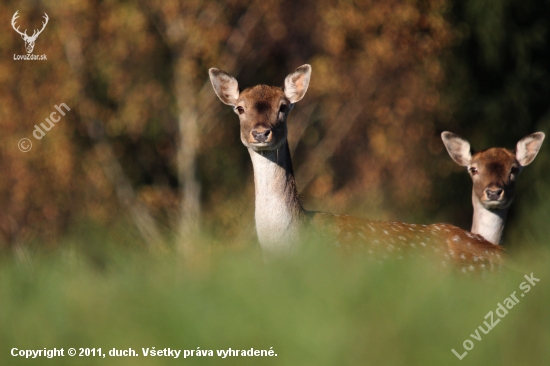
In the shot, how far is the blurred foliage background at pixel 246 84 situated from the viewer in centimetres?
1578

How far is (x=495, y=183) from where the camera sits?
25.3 feet

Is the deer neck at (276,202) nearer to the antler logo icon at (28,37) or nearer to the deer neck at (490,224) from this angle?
the deer neck at (490,224)

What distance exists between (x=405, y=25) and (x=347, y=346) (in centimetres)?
1516

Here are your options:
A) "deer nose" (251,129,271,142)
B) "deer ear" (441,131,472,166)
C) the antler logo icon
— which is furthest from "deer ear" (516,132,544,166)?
the antler logo icon

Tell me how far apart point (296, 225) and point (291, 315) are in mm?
3161

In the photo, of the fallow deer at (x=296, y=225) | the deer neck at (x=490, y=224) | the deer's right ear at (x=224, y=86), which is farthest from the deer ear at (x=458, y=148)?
the deer's right ear at (x=224, y=86)

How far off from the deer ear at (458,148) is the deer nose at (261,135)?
2522 millimetres

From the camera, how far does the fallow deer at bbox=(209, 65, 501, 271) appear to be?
6.11 metres

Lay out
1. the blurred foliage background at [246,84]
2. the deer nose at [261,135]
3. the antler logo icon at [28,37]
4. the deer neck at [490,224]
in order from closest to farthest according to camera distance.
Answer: the deer nose at [261,135]
the deer neck at [490,224]
the blurred foliage background at [246,84]
the antler logo icon at [28,37]

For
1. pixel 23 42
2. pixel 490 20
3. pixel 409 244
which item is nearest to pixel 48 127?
pixel 23 42

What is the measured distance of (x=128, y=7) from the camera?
16.6m

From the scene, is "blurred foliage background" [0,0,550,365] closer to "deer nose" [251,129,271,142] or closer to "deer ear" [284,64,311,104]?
"deer ear" [284,64,311,104]
